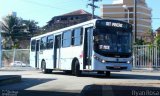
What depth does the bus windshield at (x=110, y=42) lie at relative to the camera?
23844mm

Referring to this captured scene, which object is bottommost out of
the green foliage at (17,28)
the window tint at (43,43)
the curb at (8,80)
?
the curb at (8,80)

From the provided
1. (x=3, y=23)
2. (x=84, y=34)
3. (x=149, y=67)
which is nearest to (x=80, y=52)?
(x=84, y=34)

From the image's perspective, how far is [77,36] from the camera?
26156 mm

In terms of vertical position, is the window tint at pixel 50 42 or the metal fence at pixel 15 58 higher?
the window tint at pixel 50 42

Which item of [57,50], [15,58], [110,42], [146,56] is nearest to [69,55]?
[57,50]

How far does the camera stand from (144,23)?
15462 centimetres

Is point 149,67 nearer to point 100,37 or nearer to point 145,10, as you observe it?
point 100,37

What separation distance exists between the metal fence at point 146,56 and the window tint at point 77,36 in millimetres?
13961

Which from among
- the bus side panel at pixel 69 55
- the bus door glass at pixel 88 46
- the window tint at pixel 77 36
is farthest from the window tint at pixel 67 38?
the bus door glass at pixel 88 46

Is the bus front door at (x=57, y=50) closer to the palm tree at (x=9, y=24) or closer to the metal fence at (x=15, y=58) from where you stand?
the metal fence at (x=15, y=58)

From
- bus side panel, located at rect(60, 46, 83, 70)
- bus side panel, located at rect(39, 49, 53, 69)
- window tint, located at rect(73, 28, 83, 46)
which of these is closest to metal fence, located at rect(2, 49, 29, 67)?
bus side panel, located at rect(39, 49, 53, 69)

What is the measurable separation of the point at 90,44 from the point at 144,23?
434 feet

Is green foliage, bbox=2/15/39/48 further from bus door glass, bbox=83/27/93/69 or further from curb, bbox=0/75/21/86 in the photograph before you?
curb, bbox=0/75/21/86

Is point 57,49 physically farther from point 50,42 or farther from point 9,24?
point 9,24
